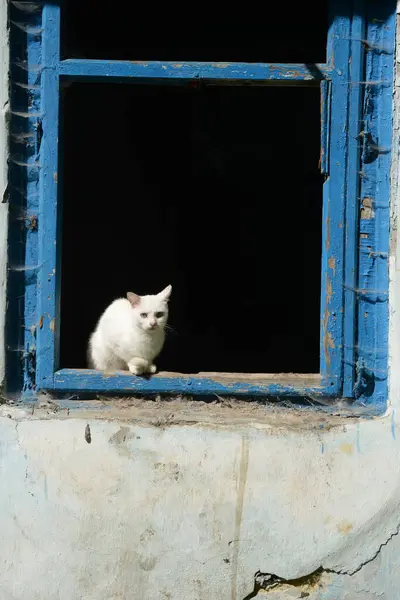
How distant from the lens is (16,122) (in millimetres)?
3129

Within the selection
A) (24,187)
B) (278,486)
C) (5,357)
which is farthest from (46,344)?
(278,486)

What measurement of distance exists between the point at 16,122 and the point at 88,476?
135 cm

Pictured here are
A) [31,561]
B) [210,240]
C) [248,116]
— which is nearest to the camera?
[31,561]

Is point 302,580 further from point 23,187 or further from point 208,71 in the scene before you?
point 208,71

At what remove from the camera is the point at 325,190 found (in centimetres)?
316

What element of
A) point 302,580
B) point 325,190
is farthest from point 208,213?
point 302,580

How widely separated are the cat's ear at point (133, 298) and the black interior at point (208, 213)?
1.70 meters

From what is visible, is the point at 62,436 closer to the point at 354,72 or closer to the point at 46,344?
the point at 46,344

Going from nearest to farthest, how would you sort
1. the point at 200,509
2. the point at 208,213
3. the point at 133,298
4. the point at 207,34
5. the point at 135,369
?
1. the point at 200,509
2. the point at 135,369
3. the point at 133,298
4. the point at 207,34
5. the point at 208,213

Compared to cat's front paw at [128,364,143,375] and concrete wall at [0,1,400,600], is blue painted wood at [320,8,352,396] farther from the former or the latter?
cat's front paw at [128,364,143,375]

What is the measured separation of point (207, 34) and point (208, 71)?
2121 millimetres

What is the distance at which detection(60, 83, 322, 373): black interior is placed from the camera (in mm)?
5949

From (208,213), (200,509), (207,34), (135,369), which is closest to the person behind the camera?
(200,509)

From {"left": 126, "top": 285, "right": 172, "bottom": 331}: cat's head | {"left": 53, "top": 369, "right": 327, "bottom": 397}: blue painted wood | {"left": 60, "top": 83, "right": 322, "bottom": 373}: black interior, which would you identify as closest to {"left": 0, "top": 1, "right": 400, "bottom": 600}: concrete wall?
{"left": 53, "top": 369, "right": 327, "bottom": 397}: blue painted wood
